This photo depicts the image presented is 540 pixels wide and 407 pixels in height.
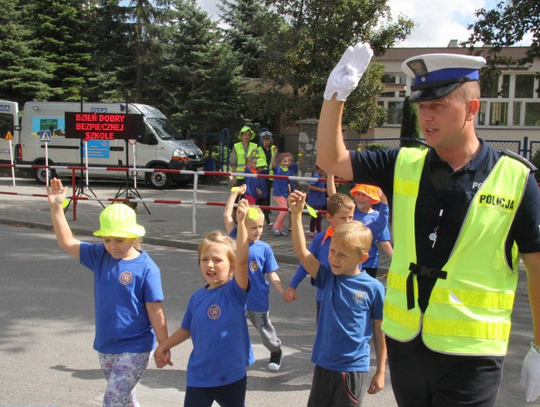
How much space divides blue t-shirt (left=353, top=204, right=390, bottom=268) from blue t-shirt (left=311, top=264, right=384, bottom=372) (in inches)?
60.9

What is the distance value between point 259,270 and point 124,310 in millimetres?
1343

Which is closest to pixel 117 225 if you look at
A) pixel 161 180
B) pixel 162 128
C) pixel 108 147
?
pixel 161 180

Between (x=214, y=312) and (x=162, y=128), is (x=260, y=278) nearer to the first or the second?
(x=214, y=312)

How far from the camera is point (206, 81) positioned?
2872cm

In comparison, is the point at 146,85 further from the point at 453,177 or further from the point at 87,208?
the point at 453,177

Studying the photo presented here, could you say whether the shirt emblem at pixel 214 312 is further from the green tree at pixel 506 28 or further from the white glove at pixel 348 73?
the green tree at pixel 506 28

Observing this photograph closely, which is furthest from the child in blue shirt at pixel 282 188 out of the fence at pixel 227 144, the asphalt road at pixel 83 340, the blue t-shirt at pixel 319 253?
the fence at pixel 227 144

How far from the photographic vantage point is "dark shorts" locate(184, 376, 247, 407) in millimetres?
3113

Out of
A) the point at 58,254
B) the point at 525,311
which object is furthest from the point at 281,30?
the point at 525,311

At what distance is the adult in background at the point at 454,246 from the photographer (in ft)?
7.06

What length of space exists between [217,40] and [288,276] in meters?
23.3

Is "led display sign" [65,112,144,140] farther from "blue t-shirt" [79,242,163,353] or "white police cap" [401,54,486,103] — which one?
"white police cap" [401,54,486,103]

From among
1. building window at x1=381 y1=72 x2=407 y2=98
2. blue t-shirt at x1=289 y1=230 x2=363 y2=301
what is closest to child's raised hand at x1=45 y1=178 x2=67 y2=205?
blue t-shirt at x1=289 y1=230 x2=363 y2=301

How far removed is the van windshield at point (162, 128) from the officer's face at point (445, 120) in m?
18.3
